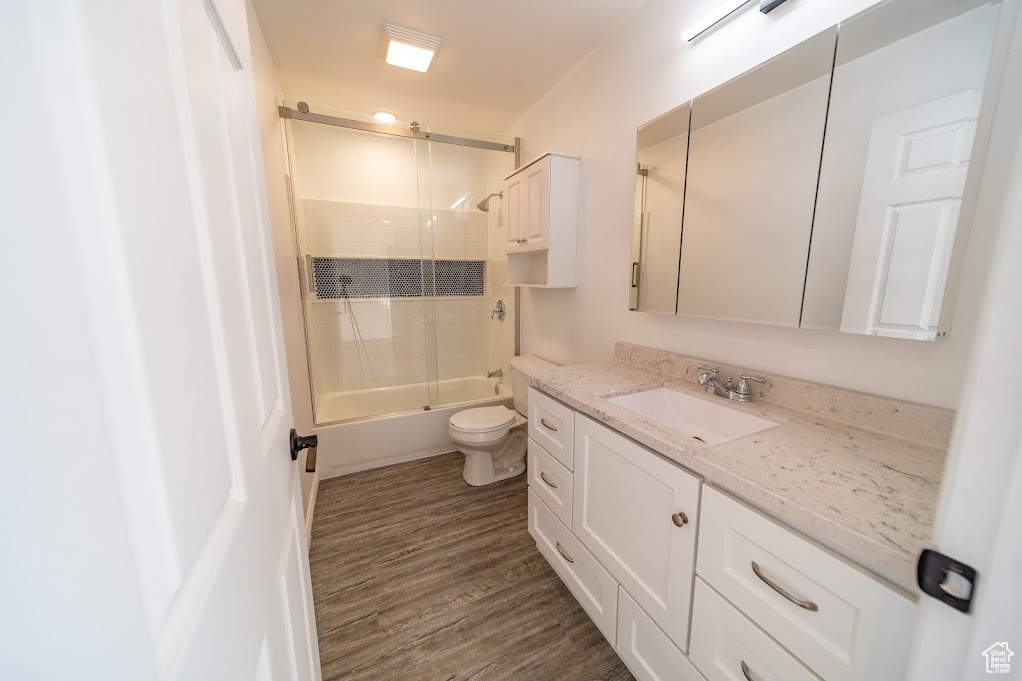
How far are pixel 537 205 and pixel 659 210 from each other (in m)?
0.80

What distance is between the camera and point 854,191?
3.30ft

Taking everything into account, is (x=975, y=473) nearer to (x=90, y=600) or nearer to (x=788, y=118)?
(x=90, y=600)

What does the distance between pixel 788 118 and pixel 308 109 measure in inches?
102

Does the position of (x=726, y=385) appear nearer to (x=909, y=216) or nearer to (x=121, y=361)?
(x=909, y=216)

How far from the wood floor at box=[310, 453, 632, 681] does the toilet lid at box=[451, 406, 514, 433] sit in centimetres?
42

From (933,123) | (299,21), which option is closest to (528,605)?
(933,123)

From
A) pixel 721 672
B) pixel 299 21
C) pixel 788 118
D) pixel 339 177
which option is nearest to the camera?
pixel 721 672

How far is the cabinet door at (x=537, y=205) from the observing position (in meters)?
2.06

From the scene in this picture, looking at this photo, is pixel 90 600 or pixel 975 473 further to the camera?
pixel 975 473

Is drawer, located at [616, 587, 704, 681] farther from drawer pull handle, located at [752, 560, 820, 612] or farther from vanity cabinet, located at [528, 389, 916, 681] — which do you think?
drawer pull handle, located at [752, 560, 820, 612]

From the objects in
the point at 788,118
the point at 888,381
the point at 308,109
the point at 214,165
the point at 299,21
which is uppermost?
the point at 299,21

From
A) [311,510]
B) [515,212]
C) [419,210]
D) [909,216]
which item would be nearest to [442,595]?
[311,510]

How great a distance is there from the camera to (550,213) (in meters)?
2.07

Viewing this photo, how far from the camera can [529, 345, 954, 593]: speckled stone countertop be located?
0.62 meters
